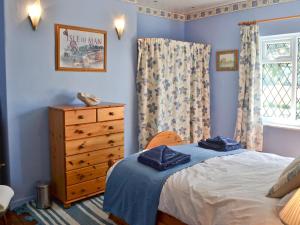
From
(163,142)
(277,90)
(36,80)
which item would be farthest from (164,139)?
(277,90)

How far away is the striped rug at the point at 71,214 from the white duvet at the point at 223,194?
995 mm

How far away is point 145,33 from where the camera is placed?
14.5ft

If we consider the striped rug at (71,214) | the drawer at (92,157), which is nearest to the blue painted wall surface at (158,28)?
the drawer at (92,157)

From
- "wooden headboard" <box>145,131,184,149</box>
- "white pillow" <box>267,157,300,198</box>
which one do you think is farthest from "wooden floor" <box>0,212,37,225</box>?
"white pillow" <box>267,157,300,198</box>

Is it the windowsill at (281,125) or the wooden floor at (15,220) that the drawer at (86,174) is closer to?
the wooden floor at (15,220)

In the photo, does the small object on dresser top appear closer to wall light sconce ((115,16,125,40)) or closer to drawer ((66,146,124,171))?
drawer ((66,146,124,171))

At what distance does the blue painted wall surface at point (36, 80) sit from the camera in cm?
A: 298

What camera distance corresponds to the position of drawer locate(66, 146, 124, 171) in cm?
307

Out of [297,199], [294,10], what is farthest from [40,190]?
[294,10]

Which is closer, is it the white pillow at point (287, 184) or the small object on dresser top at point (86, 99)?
the white pillow at point (287, 184)

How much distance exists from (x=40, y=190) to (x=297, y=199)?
2.56 m

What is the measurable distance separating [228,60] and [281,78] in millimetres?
806

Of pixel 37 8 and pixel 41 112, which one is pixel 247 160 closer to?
pixel 41 112

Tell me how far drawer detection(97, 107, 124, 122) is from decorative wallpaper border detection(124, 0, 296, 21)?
5.06 ft
